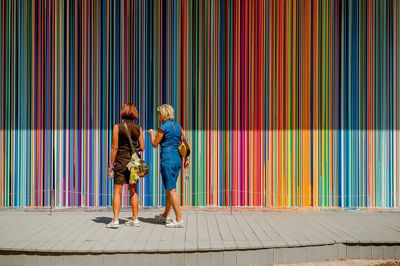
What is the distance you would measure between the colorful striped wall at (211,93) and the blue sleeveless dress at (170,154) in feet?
5.72


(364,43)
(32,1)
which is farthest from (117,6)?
(364,43)

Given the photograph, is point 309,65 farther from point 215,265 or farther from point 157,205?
point 215,265

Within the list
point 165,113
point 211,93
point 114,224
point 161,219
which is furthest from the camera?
point 211,93

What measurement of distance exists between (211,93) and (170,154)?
2053 mm

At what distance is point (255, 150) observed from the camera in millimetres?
10844

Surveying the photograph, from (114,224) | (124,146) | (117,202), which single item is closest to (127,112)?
(124,146)

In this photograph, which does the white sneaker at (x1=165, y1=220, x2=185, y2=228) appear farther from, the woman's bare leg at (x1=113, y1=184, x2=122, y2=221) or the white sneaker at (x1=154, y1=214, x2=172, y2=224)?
the woman's bare leg at (x1=113, y1=184, x2=122, y2=221)

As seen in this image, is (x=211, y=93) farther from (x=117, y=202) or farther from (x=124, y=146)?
(x=117, y=202)

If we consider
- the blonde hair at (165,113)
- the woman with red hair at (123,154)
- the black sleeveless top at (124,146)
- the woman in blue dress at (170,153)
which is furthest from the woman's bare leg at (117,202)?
the blonde hair at (165,113)

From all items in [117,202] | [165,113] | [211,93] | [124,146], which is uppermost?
[211,93]

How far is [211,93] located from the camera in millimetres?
10789

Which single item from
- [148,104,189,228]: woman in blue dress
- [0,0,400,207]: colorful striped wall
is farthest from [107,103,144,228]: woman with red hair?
[0,0,400,207]: colorful striped wall

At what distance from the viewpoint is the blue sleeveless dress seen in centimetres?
900

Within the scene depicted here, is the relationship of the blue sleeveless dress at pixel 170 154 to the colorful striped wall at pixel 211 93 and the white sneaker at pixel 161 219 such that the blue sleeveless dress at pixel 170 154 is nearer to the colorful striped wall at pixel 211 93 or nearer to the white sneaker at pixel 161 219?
the white sneaker at pixel 161 219
